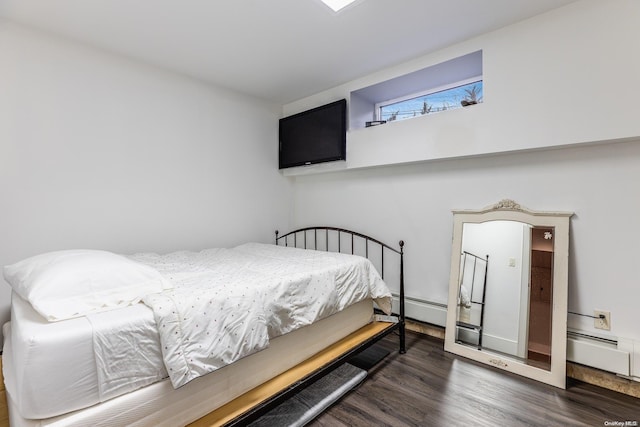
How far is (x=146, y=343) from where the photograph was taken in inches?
47.9

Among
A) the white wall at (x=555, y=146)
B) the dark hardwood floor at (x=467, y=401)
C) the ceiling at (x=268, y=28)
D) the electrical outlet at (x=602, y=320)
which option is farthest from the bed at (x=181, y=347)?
the ceiling at (x=268, y=28)

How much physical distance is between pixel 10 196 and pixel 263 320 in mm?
2133

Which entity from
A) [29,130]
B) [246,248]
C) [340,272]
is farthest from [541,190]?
[29,130]

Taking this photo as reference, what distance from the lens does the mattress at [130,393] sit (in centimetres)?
100

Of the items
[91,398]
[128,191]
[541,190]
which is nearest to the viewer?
[91,398]

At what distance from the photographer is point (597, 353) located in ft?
6.47

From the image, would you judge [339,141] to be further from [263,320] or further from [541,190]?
[263,320]

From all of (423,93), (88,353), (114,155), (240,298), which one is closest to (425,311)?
(240,298)

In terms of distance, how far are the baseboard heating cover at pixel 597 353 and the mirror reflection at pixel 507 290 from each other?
0.16 m

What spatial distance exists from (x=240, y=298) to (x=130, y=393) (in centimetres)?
58

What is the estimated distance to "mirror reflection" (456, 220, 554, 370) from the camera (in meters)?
2.17

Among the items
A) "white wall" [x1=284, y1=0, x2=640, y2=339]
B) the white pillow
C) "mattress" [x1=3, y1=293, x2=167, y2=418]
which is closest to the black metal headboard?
"white wall" [x1=284, y1=0, x2=640, y2=339]

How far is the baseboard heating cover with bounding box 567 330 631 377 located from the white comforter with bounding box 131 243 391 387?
1.30 metres

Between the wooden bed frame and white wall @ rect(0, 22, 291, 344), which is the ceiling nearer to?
white wall @ rect(0, 22, 291, 344)
